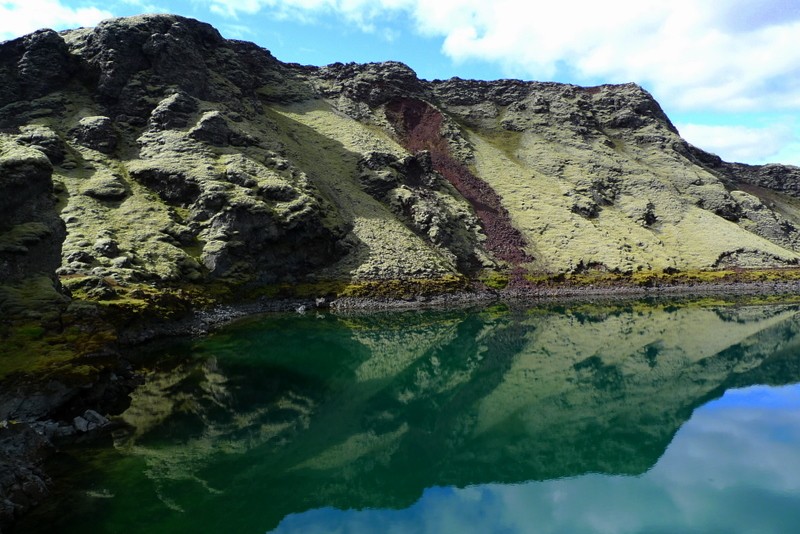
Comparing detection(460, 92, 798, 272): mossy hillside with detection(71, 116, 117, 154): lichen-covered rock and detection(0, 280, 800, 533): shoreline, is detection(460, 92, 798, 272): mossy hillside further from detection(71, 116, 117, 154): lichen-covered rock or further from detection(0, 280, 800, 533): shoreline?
detection(71, 116, 117, 154): lichen-covered rock

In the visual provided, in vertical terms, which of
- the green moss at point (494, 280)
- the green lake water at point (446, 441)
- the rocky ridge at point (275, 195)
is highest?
the rocky ridge at point (275, 195)

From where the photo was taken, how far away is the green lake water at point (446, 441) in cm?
1789

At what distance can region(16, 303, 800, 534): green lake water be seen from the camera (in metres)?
17.9

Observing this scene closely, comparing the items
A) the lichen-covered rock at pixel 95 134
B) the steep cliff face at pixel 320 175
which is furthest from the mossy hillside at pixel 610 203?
the lichen-covered rock at pixel 95 134

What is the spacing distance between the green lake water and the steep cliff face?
58.4 feet

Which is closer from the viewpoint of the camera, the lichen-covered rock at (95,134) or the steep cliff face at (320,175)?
the steep cliff face at (320,175)

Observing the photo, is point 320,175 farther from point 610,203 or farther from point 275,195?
point 610,203

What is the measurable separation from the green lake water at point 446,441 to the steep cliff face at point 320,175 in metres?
17.8

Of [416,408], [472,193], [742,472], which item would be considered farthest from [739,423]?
[472,193]

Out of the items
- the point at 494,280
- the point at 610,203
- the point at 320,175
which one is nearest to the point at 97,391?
the point at 494,280

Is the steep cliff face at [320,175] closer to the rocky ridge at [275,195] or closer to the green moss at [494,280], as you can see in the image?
the rocky ridge at [275,195]

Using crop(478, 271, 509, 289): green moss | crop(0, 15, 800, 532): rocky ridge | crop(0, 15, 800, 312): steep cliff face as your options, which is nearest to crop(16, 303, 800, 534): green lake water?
crop(0, 15, 800, 532): rocky ridge

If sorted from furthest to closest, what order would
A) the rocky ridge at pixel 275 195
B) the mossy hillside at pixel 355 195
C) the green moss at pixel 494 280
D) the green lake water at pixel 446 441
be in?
1. the green moss at pixel 494 280
2. the mossy hillside at pixel 355 195
3. the rocky ridge at pixel 275 195
4. the green lake water at pixel 446 441

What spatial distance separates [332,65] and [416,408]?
110m
